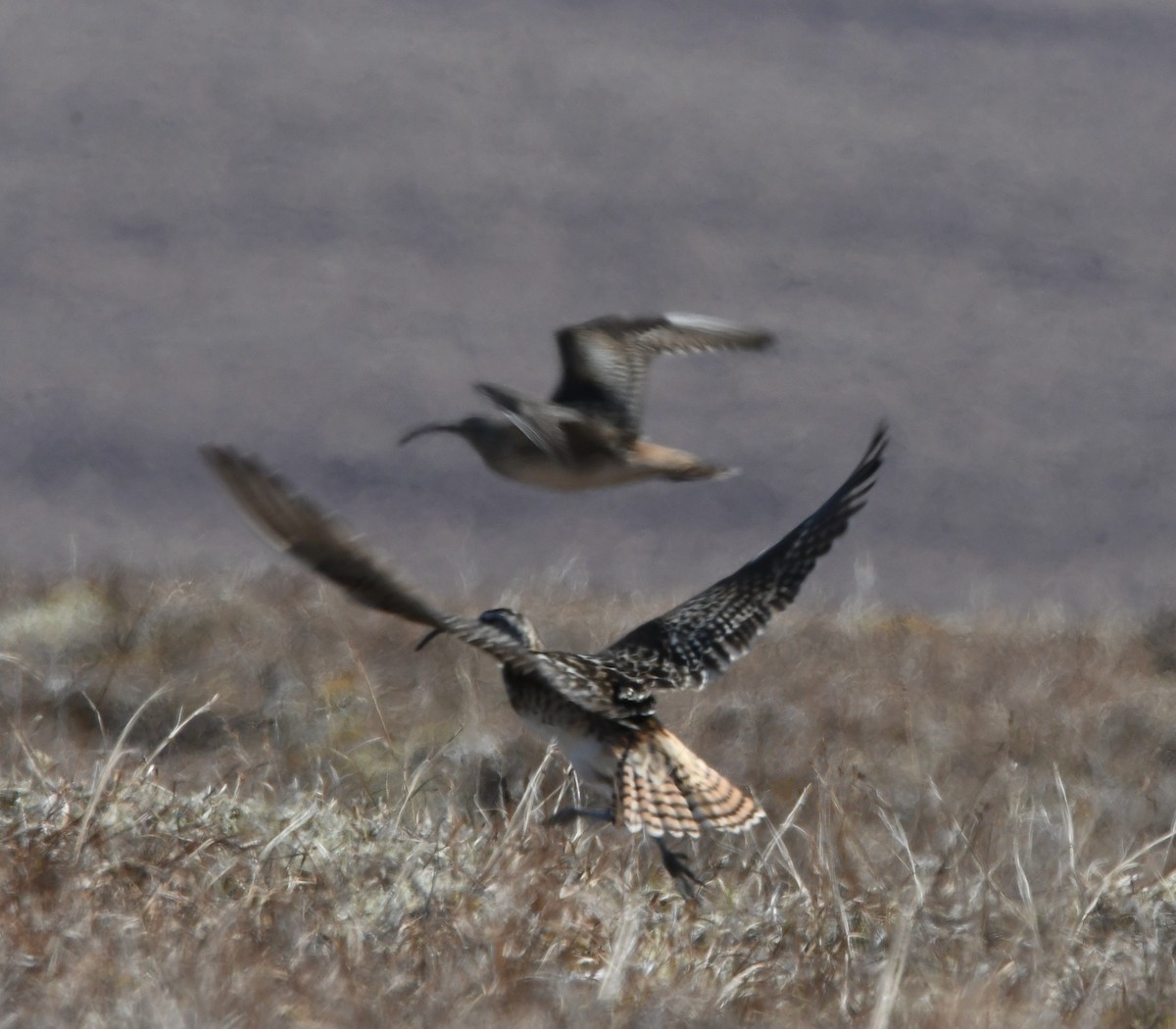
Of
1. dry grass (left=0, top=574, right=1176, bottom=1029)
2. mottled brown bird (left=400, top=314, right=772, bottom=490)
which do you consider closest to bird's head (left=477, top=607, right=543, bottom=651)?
dry grass (left=0, top=574, right=1176, bottom=1029)

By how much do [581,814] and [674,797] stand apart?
20.8 inches

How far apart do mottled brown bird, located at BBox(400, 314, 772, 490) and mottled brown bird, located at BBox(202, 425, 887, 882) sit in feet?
5.22

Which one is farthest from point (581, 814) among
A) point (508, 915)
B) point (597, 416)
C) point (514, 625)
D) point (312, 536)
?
point (597, 416)

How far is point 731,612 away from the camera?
670 cm

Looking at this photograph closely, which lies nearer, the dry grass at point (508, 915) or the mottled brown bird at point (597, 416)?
the dry grass at point (508, 915)

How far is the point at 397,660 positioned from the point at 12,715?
2.17m

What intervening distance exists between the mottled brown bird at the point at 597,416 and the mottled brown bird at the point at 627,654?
1.59 meters

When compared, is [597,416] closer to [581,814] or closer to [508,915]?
[581,814]

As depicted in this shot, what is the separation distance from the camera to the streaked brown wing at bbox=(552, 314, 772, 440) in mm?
9672

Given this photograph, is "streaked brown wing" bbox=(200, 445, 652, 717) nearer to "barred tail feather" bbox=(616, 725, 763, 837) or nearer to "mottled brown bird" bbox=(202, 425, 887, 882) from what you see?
"mottled brown bird" bbox=(202, 425, 887, 882)

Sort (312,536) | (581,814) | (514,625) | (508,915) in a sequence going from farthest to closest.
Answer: (514,625) < (581,814) < (312,536) < (508,915)

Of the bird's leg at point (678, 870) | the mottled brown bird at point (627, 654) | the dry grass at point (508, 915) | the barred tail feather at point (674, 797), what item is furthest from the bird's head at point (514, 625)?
the bird's leg at point (678, 870)

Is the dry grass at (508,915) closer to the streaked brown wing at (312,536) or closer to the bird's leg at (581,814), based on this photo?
the bird's leg at (581,814)

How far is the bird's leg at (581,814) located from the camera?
5.28 m
